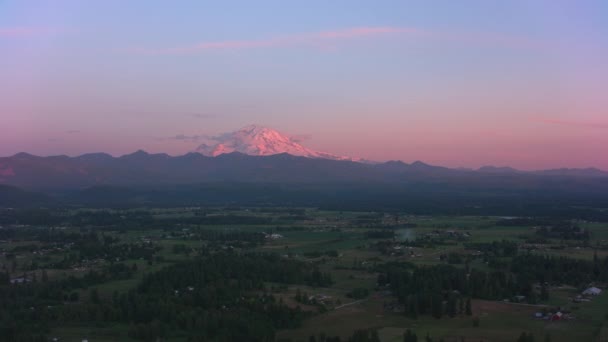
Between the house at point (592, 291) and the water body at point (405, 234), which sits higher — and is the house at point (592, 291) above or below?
below

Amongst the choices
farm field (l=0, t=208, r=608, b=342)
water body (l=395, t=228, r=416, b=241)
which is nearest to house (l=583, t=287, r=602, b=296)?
farm field (l=0, t=208, r=608, b=342)

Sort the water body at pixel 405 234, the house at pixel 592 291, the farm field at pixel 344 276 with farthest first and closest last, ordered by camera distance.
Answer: the water body at pixel 405 234
the house at pixel 592 291
the farm field at pixel 344 276

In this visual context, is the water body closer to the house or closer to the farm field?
the farm field

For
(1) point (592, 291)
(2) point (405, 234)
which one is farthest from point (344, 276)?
(2) point (405, 234)

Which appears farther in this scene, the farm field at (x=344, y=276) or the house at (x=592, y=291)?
the house at (x=592, y=291)

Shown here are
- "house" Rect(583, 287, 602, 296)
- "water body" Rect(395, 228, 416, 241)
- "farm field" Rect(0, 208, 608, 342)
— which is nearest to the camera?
"farm field" Rect(0, 208, 608, 342)

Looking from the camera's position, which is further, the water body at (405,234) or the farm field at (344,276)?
the water body at (405,234)

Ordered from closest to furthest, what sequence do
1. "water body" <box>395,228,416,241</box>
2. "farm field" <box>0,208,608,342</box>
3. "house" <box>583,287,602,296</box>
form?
"farm field" <box>0,208,608,342</box> < "house" <box>583,287,602,296</box> < "water body" <box>395,228,416,241</box>

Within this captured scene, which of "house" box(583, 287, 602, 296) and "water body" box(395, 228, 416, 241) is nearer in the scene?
"house" box(583, 287, 602, 296)

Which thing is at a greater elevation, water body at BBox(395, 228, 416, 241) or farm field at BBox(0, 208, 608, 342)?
water body at BBox(395, 228, 416, 241)

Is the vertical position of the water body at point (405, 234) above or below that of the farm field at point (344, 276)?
above

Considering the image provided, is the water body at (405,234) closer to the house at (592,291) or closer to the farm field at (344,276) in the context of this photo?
the farm field at (344,276)

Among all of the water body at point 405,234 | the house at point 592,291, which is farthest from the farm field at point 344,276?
the house at point 592,291

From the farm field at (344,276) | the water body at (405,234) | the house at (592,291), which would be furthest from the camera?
the water body at (405,234)
